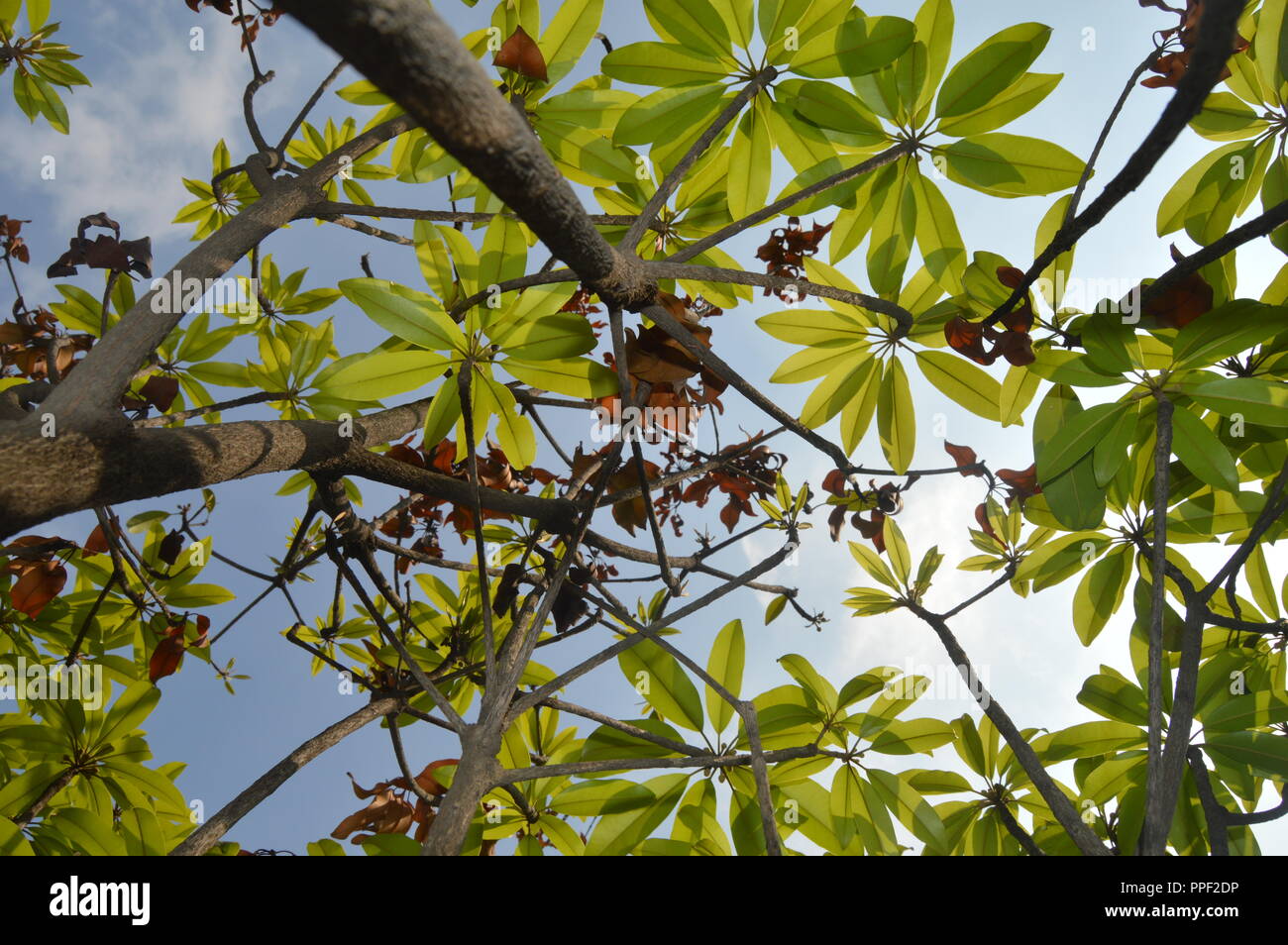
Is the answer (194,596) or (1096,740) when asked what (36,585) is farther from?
(1096,740)

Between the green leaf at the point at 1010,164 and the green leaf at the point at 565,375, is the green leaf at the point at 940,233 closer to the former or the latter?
the green leaf at the point at 1010,164

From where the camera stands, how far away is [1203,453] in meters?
1.17

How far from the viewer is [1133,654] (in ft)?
5.23

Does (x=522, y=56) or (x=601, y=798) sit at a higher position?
(x=522, y=56)

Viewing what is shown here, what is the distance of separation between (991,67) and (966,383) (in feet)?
2.09

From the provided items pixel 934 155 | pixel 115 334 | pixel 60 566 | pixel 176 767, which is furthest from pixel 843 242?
pixel 176 767

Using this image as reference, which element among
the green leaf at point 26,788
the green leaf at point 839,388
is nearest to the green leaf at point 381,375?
the green leaf at point 839,388

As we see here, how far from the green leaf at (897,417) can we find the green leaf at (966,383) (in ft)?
0.26

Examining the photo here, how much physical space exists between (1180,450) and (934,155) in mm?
746

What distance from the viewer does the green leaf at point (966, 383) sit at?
158 cm

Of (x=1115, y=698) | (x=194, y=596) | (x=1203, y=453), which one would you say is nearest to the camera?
(x=1203, y=453)

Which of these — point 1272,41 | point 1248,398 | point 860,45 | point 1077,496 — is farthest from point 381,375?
point 1272,41

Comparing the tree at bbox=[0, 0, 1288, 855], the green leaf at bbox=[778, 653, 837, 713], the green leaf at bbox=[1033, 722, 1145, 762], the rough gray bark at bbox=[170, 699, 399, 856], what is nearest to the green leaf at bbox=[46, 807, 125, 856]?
the tree at bbox=[0, 0, 1288, 855]
